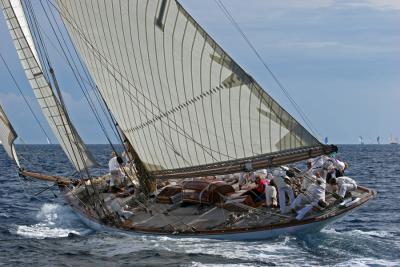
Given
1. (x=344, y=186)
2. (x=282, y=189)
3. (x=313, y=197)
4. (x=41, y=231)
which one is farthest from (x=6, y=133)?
(x=344, y=186)

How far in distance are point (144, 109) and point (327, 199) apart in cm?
699

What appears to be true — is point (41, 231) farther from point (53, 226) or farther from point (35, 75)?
point (35, 75)

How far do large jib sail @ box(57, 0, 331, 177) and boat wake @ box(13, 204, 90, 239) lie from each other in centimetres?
500

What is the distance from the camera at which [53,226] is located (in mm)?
27578

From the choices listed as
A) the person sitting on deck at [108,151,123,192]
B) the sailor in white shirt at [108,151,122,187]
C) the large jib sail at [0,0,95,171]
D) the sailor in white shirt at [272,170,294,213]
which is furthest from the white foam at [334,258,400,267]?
the sailor in white shirt at [108,151,122,187]

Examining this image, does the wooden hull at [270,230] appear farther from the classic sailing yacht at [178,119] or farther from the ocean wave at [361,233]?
the ocean wave at [361,233]

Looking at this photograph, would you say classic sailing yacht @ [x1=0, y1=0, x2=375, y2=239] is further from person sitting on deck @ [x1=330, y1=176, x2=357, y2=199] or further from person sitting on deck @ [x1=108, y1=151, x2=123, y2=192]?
person sitting on deck @ [x1=108, y1=151, x2=123, y2=192]

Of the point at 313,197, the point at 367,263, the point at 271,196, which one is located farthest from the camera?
the point at 271,196

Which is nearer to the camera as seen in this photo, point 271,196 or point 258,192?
point 271,196

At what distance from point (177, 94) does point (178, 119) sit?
0.89m

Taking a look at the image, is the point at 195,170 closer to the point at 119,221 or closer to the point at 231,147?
the point at 231,147

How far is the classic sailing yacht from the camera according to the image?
1827 cm

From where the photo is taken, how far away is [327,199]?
2308 cm

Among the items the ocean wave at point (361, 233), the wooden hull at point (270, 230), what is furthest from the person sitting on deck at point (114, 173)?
the ocean wave at point (361, 233)
